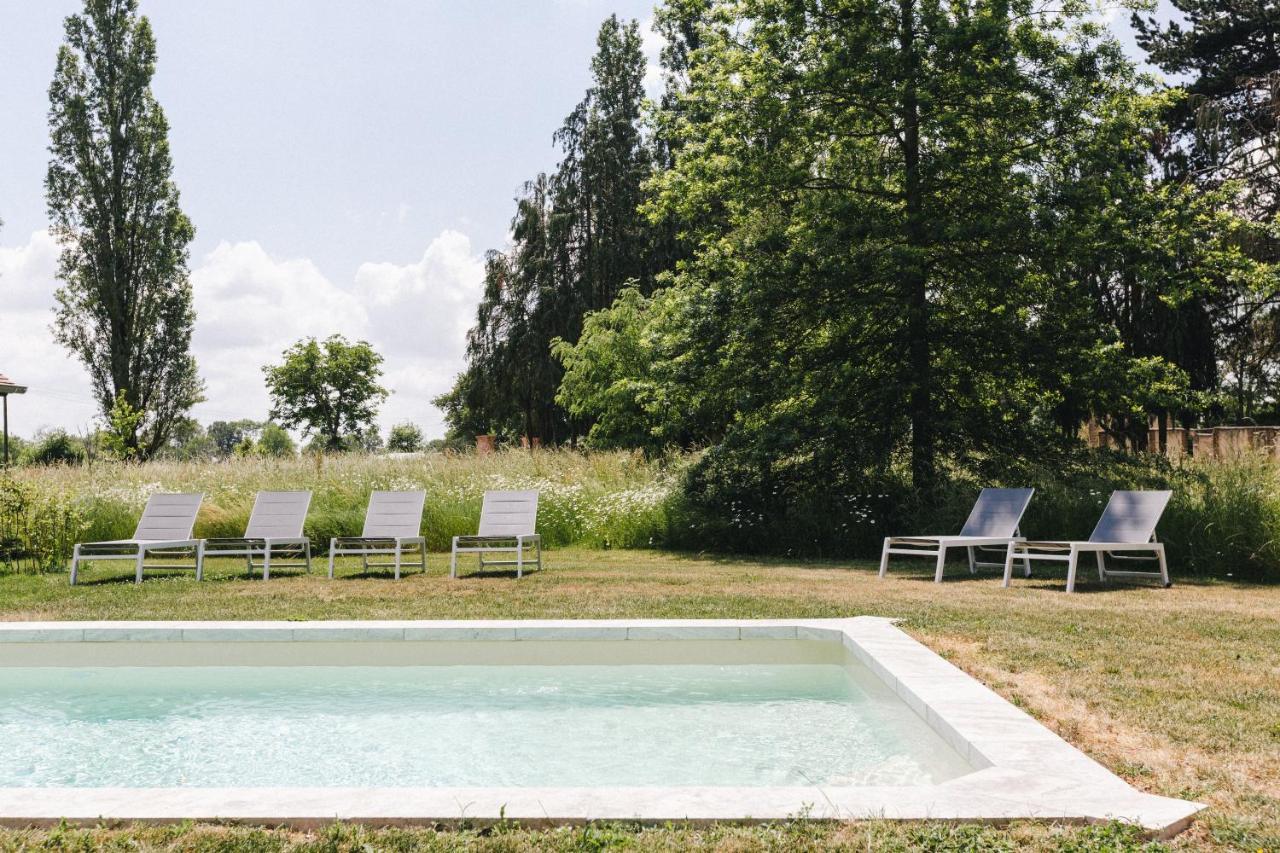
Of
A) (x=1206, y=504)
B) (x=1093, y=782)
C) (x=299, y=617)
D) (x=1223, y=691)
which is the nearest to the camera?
(x=1093, y=782)

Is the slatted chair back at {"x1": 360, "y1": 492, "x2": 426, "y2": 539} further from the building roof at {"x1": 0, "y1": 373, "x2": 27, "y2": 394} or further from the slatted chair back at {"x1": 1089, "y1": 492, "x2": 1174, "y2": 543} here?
the building roof at {"x1": 0, "y1": 373, "x2": 27, "y2": 394}

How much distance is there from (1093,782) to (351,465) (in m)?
14.6

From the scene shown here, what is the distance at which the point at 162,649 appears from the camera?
21.9ft

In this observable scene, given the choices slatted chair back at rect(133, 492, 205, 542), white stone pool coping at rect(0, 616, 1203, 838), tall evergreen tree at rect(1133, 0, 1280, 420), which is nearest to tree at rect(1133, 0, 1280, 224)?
tall evergreen tree at rect(1133, 0, 1280, 420)

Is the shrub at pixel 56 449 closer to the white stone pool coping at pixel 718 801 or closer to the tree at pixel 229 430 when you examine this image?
the white stone pool coping at pixel 718 801

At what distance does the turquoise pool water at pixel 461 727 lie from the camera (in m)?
4.53

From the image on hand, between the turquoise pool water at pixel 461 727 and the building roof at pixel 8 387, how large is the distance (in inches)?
576

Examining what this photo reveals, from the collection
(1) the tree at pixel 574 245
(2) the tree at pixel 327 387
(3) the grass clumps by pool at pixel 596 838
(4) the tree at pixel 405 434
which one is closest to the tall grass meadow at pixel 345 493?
(3) the grass clumps by pool at pixel 596 838

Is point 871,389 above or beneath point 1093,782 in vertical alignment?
above

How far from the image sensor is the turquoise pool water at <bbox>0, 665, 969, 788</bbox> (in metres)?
4.53

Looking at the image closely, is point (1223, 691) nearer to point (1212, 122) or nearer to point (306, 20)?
point (306, 20)

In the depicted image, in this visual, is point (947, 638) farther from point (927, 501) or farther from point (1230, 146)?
point (1230, 146)

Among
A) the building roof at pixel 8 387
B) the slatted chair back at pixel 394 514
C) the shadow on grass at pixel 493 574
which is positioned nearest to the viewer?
the shadow on grass at pixel 493 574

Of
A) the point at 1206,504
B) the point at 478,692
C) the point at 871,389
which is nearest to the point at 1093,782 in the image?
the point at 478,692
